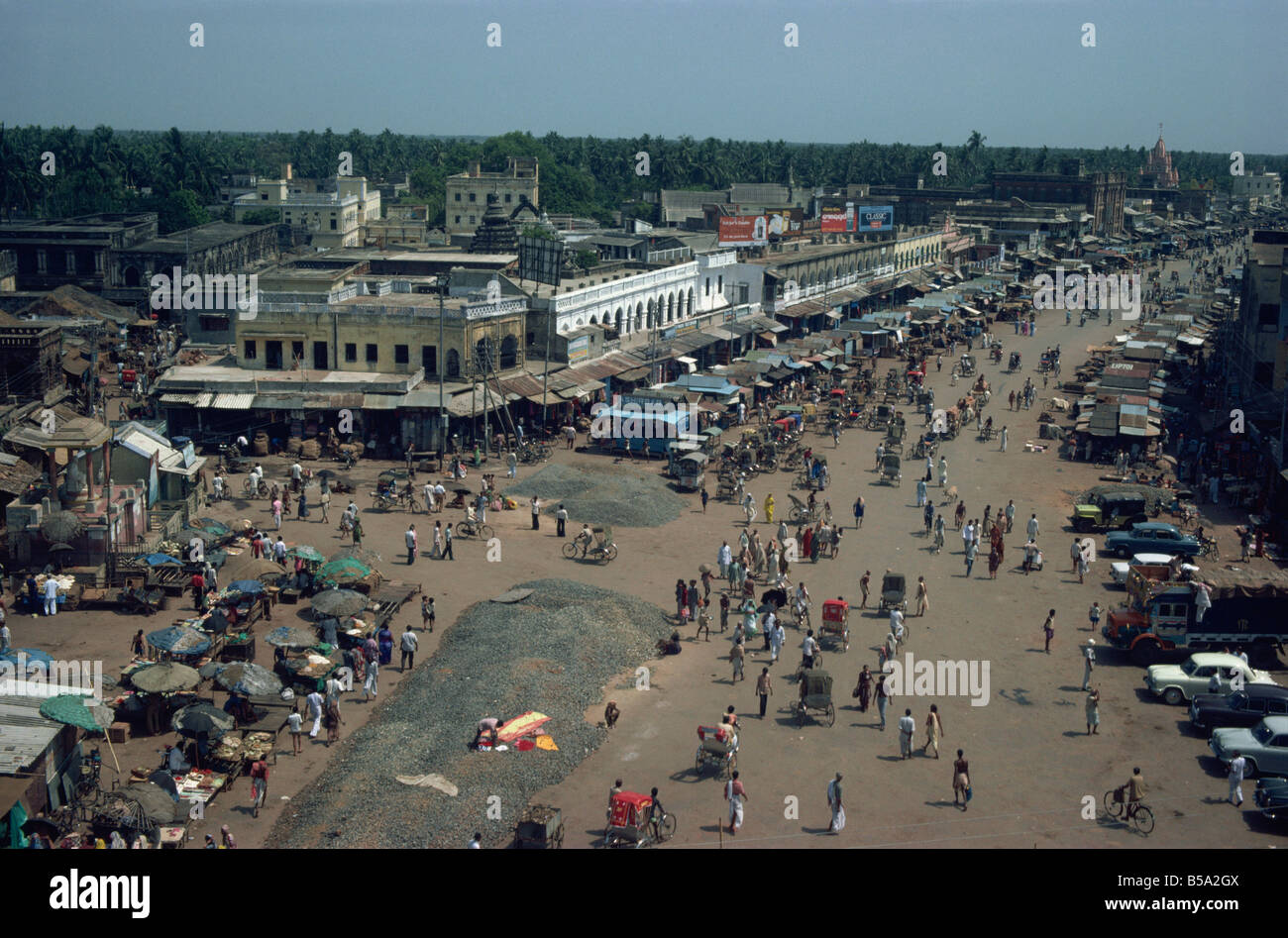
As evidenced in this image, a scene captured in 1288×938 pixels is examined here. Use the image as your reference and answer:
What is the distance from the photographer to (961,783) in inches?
811

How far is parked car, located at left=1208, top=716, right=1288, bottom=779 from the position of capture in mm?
22000

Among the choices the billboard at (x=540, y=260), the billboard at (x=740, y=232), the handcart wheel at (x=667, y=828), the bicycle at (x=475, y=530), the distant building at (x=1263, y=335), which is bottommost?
the handcart wheel at (x=667, y=828)

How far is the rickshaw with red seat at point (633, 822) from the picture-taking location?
18.7 meters

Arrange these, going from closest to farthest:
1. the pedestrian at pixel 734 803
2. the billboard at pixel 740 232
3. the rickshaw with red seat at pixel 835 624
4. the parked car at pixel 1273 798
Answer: the pedestrian at pixel 734 803 → the parked car at pixel 1273 798 → the rickshaw with red seat at pixel 835 624 → the billboard at pixel 740 232

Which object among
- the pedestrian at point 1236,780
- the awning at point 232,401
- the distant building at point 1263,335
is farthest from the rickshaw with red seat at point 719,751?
the distant building at point 1263,335

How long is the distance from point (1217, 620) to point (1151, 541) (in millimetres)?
7601

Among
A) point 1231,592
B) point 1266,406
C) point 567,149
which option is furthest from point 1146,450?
point 567,149

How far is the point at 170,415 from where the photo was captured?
143ft

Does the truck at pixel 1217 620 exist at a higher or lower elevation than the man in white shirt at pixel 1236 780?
higher

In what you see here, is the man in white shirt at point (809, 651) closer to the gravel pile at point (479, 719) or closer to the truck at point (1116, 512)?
the gravel pile at point (479, 719)

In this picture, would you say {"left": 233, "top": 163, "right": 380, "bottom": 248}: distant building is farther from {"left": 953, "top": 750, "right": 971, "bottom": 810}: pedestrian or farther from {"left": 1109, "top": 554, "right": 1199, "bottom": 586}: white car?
{"left": 953, "top": 750, "right": 971, "bottom": 810}: pedestrian

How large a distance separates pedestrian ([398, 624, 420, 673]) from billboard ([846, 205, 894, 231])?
228ft

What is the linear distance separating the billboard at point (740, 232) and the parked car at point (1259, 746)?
5257 centimetres

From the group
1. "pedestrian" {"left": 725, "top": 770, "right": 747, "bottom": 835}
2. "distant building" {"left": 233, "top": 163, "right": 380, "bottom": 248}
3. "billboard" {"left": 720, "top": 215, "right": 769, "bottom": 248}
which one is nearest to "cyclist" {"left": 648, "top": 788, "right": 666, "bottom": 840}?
"pedestrian" {"left": 725, "top": 770, "right": 747, "bottom": 835}
